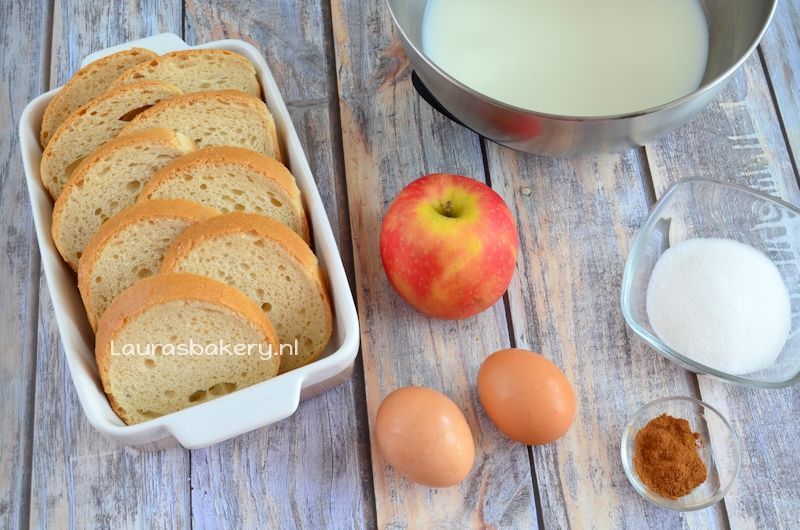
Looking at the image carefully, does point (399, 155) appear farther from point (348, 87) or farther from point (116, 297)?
point (116, 297)

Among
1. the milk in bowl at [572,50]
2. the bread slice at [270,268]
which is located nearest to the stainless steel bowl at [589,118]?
the milk in bowl at [572,50]

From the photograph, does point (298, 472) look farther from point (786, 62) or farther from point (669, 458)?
point (786, 62)

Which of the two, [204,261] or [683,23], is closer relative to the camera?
[204,261]

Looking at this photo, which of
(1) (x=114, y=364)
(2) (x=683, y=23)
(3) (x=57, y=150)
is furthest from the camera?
(2) (x=683, y=23)

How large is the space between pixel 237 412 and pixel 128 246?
0.77 ft

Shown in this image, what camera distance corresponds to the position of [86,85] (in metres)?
1.03

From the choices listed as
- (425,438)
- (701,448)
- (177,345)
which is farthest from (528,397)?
(177,345)

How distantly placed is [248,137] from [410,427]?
0.41m

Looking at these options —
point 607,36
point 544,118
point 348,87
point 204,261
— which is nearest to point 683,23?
point 607,36

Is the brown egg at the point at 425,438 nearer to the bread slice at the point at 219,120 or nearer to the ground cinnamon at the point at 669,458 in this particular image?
the ground cinnamon at the point at 669,458

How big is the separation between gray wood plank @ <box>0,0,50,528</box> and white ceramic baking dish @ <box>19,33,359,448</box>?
0.49 ft

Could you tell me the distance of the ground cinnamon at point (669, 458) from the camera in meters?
0.93

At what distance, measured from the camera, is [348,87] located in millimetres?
1198

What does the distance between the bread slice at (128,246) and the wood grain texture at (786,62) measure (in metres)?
0.83
